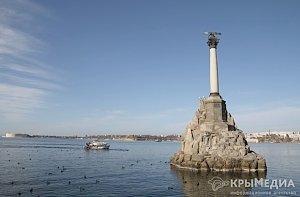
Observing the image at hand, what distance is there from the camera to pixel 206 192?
147 feet

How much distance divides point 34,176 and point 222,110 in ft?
124

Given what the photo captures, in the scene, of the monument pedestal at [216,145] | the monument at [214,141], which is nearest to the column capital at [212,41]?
the monument at [214,141]

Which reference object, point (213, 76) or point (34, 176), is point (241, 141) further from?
point (34, 176)

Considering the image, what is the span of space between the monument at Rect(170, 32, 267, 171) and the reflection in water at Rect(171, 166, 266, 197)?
8.36 ft

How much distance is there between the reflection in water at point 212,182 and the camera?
4469 cm

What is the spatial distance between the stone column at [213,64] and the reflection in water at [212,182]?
17637 millimetres

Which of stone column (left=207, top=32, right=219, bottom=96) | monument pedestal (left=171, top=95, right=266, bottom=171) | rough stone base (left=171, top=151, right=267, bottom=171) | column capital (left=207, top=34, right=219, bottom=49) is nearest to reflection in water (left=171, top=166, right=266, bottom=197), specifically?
rough stone base (left=171, top=151, right=267, bottom=171)

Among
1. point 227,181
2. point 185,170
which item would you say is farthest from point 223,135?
point 227,181

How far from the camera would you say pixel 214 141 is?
66.6 metres

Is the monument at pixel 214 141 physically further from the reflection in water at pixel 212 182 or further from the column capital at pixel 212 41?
the reflection in water at pixel 212 182

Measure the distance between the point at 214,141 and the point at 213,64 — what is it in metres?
16.1

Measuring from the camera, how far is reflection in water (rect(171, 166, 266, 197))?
44.7 m

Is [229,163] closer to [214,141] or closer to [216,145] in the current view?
[216,145]

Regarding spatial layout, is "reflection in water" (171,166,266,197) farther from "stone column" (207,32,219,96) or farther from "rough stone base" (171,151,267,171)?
"stone column" (207,32,219,96)
